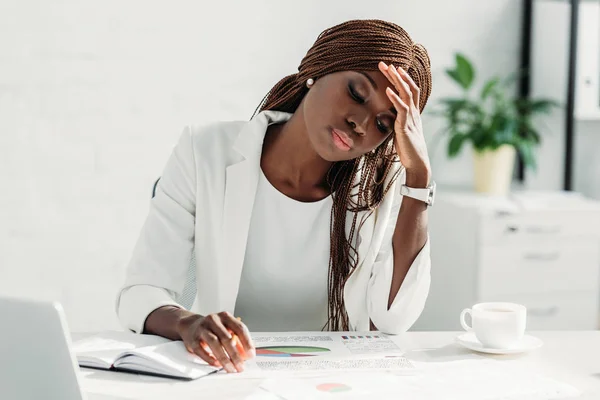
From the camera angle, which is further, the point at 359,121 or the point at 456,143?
the point at 456,143

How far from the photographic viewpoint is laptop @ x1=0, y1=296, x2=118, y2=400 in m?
0.89

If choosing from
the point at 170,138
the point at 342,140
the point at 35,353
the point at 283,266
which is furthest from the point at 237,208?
the point at 170,138

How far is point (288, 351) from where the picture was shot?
1.30 meters

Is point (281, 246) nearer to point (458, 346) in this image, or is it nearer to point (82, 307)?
point (458, 346)

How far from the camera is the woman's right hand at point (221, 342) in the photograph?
3.85 ft

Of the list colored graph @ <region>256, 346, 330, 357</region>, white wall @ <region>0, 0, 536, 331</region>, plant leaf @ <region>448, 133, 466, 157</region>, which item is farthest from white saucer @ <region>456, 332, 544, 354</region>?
white wall @ <region>0, 0, 536, 331</region>

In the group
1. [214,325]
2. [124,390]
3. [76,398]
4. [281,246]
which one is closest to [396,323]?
[281,246]

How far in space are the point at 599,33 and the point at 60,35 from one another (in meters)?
2.22

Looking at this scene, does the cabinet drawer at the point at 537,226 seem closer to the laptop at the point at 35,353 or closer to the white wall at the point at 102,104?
the white wall at the point at 102,104

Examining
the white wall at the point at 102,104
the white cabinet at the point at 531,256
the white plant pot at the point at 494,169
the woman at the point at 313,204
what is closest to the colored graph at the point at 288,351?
the woman at the point at 313,204

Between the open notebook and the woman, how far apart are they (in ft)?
0.56

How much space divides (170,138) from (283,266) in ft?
4.90

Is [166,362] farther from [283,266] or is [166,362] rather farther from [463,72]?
[463,72]

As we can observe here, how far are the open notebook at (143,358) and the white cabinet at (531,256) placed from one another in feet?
6.26
